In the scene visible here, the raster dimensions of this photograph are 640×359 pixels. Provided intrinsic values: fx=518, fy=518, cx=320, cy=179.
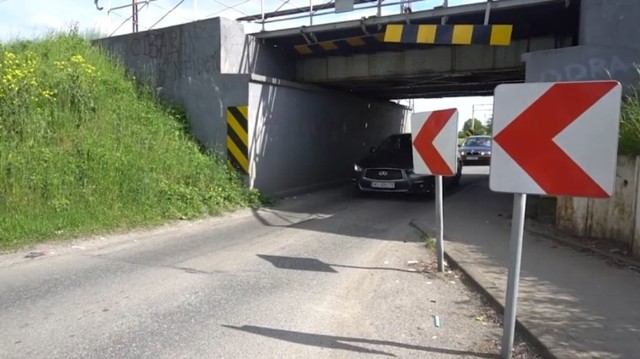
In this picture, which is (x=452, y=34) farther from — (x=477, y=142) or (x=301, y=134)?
(x=477, y=142)

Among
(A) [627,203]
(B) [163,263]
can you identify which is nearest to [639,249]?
(A) [627,203]

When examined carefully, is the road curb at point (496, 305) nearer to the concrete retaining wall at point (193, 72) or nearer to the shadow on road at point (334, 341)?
the shadow on road at point (334, 341)

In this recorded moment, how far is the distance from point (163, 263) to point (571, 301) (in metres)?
4.59

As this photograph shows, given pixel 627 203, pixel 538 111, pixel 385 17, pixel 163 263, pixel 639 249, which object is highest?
pixel 385 17

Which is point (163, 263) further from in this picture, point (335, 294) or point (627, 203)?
point (627, 203)

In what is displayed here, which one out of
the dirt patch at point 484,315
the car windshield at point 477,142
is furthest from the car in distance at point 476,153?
the dirt patch at point 484,315

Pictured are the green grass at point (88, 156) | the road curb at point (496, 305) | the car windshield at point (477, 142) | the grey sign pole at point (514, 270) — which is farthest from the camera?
the car windshield at point (477, 142)

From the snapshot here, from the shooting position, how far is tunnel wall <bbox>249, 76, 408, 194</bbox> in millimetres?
12352

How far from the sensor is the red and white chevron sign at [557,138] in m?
3.29

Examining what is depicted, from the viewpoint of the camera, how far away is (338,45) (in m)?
13.5

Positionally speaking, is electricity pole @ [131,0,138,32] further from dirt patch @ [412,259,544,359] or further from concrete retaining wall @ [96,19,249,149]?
dirt patch @ [412,259,544,359]

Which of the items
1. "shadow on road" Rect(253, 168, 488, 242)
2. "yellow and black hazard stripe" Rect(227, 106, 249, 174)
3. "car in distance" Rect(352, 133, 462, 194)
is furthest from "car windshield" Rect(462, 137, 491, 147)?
"yellow and black hazard stripe" Rect(227, 106, 249, 174)

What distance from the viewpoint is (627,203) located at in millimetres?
6742

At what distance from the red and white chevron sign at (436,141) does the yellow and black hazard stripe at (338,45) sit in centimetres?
654
